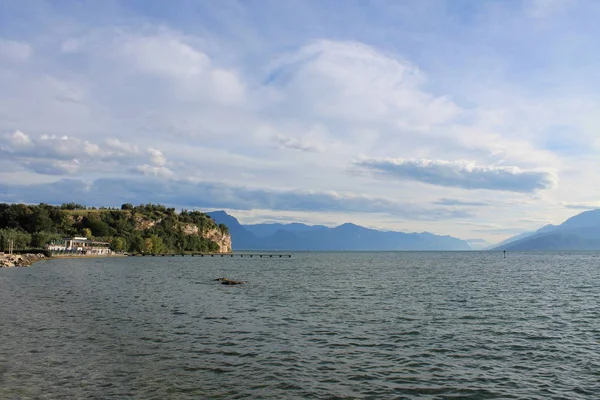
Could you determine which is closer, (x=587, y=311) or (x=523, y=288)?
(x=587, y=311)

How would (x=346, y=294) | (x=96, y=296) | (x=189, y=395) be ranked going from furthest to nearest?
(x=346, y=294) < (x=96, y=296) < (x=189, y=395)

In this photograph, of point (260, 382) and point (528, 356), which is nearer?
point (260, 382)

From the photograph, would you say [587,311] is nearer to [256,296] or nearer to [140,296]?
[256,296]

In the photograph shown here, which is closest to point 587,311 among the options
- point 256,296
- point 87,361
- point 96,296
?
point 256,296

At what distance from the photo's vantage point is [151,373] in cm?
2181

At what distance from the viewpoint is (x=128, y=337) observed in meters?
30.0

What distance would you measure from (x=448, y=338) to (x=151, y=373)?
18390mm

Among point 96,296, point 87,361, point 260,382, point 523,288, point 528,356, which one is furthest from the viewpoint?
point 523,288

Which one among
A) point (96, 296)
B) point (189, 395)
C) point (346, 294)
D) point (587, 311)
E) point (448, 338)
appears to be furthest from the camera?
point (346, 294)

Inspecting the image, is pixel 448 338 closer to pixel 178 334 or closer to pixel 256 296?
pixel 178 334

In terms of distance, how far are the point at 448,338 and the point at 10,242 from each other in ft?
611

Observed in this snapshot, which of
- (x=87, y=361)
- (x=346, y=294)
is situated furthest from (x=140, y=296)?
(x=87, y=361)

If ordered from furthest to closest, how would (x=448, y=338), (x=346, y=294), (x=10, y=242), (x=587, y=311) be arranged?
(x=10, y=242) → (x=346, y=294) → (x=587, y=311) → (x=448, y=338)

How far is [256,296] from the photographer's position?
55.1 m
